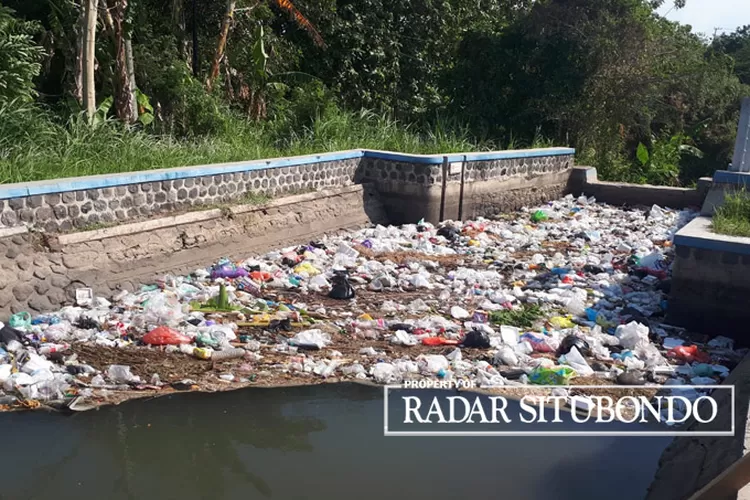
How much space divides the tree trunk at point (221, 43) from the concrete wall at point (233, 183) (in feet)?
8.70

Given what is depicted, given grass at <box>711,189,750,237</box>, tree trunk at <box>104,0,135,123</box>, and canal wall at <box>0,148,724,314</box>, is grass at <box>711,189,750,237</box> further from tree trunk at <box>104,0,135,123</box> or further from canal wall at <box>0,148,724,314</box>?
tree trunk at <box>104,0,135,123</box>

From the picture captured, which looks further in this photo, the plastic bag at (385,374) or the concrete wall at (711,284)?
the concrete wall at (711,284)

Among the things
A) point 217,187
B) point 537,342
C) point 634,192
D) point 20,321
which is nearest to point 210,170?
point 217,187

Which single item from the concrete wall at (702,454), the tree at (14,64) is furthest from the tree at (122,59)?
the concrete wall at (702,454)

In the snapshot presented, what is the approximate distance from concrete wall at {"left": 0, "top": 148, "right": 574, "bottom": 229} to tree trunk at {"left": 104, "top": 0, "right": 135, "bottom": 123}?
213 centimetres

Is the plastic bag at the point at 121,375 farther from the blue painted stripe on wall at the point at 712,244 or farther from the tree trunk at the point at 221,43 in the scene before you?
the tree trunk at the point at 221,43

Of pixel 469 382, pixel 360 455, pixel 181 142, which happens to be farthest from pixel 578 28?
pixel 360 455

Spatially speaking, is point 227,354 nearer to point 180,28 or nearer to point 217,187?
point 217,187

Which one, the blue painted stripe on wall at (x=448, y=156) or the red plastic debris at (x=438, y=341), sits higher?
the blue painted stripe on wall at (x=448, y=156)

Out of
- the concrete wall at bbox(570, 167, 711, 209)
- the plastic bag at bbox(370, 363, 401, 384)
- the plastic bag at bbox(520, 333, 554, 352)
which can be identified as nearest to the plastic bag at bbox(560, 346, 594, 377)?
the plastic bag at bbox(520, 333, 554, 352)

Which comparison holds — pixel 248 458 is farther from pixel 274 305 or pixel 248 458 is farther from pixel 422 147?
pixel 422 147

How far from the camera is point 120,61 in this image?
9.02 metres

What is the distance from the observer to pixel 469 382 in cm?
479

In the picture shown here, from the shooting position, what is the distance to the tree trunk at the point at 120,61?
8.93 metres
